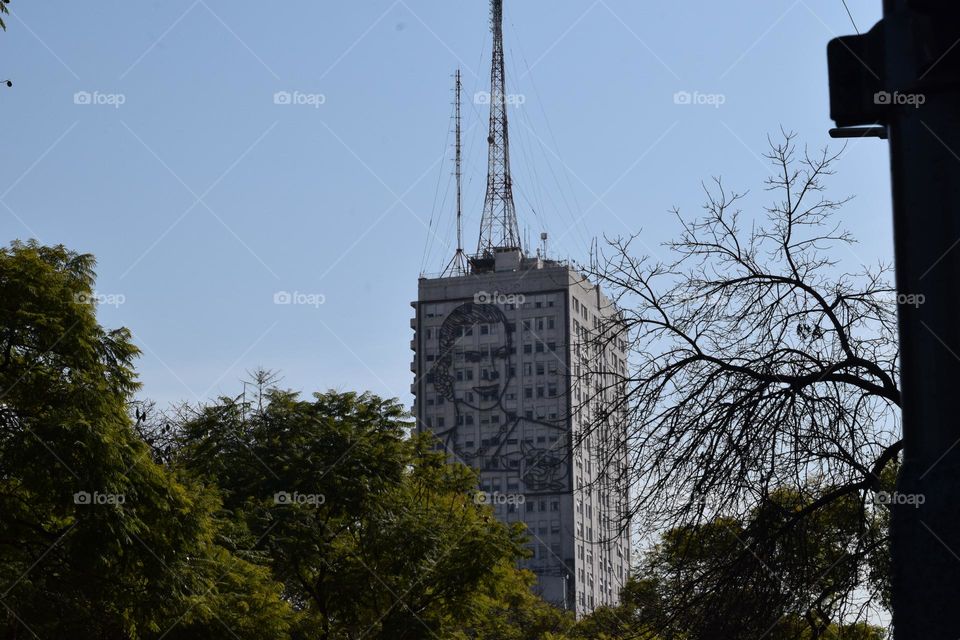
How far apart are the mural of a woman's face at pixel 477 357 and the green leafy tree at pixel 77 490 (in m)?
127

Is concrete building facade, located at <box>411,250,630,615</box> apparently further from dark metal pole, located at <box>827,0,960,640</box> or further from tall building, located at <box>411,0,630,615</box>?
dark metal pole, located at <box>827,0,960,640</box>

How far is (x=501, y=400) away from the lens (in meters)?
151

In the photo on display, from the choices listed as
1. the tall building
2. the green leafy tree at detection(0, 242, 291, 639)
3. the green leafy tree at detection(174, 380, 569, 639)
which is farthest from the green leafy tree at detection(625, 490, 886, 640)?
the tall building

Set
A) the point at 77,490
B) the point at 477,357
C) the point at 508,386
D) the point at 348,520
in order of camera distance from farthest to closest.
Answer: the point at 477,357 → the point at 508,386 → the point at 348,520 → the point at 77,490

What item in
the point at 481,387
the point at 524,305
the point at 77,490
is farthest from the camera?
the point at 481,387

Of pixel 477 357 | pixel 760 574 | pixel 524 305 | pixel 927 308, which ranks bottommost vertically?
pixel 927 308

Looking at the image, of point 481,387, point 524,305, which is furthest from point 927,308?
point 481,387

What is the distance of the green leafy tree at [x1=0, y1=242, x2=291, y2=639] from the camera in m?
A: 20.7

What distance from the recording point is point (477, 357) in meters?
152

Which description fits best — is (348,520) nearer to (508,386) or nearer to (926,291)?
(926,291)

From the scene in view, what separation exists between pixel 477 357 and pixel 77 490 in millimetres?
131440

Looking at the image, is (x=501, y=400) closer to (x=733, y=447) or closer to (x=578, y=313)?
(x=578, y=313)

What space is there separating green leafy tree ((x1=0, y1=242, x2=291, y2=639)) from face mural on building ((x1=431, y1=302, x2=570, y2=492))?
127 meters

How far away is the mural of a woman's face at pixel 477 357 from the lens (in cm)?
15100
